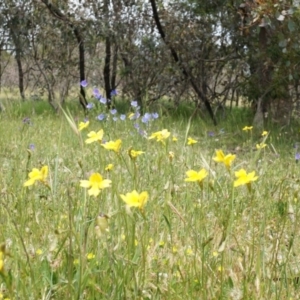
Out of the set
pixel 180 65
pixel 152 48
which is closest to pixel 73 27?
pixel 152 48

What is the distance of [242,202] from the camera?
6.64 feet

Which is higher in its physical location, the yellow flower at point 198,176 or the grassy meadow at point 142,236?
the yellow flower at point 198,176

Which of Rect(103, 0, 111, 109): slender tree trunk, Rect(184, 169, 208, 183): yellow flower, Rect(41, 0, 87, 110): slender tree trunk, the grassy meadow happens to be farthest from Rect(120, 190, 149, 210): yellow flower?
Rect(103, 0, 111, 109): slender tree trunk

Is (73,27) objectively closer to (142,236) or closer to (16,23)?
(16,23)

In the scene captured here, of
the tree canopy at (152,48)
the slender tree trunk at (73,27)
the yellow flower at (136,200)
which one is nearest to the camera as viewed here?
the yellow flower at (136,200)

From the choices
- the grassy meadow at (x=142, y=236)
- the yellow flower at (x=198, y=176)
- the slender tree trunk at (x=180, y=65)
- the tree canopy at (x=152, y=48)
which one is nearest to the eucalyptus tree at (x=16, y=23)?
the tree canopy at (x=152, y=48)

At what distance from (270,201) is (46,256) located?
41.4 inches

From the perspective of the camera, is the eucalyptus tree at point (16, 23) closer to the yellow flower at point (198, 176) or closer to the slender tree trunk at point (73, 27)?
the slender tree trunk at point (73, 27)

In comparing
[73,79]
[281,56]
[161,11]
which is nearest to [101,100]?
[281,56]

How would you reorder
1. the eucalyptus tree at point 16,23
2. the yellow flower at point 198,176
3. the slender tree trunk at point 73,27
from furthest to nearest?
the eucalyptus tree at point 16,23 < the slender tree trunk at point 73,27 < the yellow flower at point 198,176

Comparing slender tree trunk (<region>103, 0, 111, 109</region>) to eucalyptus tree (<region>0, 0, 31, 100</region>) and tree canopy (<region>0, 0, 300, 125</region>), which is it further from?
eucalyptus tree (<region>0, 0, 31, 100</region>)

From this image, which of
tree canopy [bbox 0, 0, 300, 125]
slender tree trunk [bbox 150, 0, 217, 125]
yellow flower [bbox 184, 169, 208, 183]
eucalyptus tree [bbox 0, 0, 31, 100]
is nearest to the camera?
yellow flower [bbox 184, 169, 208, 183]

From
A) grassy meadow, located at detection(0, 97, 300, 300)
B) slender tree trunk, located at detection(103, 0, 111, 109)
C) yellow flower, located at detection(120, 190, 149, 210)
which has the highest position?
slender tree trunk, located at detection(103, 0, 111, 109)

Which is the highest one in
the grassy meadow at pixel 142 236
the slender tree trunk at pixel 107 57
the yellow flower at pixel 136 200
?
the slender tree trunk at pixel 107 57
